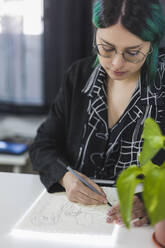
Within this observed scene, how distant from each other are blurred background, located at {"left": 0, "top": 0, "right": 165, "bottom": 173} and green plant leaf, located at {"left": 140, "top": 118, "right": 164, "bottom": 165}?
1.80 metres

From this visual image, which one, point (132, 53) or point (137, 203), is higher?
point (132, 53)

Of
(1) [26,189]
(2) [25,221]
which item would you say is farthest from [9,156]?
(2) [25,221]

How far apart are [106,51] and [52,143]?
0.44 meters

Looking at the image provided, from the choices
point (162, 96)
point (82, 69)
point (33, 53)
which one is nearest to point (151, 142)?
point (162, 96)

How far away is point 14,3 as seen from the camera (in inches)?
101

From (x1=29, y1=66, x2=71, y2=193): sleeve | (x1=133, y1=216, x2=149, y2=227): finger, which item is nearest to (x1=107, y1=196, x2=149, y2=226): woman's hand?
(x1=133, y1=216, x2=149, y2=227): finger

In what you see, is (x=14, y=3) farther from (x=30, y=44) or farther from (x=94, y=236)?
(x=94, y=236)

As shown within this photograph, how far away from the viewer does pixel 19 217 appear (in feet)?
3.26

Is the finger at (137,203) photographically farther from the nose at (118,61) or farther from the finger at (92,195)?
the nose at (118,61)

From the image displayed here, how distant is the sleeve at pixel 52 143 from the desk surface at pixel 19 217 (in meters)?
0.05

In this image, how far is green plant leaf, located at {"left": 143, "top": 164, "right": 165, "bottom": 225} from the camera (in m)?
0.60

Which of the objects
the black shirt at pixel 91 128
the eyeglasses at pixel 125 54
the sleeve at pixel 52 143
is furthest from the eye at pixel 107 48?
the sleeve at pixel 52 143

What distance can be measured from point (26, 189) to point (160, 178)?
2.11 feet

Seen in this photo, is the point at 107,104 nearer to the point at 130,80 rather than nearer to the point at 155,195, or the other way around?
the point at 130,80
